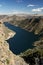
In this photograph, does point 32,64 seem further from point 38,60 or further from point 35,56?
point 35,56

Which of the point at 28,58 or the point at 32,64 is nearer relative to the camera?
the point at 32,64

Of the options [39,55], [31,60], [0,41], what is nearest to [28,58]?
[31,60]

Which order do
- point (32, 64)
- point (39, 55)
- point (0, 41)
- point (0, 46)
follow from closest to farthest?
1. point (0, 46)
2. point (0, 41)
3. point (32, 64)
4. point (39, 55)

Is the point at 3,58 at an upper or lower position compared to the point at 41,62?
upper

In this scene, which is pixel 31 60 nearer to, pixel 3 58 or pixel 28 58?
pixel 28 58

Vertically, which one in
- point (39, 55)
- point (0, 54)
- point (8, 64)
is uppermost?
point (0, 54)

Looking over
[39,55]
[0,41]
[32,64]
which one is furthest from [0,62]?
[39,55]

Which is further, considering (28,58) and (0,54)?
(28,58)

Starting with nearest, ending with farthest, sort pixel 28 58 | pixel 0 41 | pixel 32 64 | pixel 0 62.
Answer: pixel 0 62 → pixel 0 41 → pixel 32 64 → pixel 28 58

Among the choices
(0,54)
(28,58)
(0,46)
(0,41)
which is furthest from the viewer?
(28,58)
